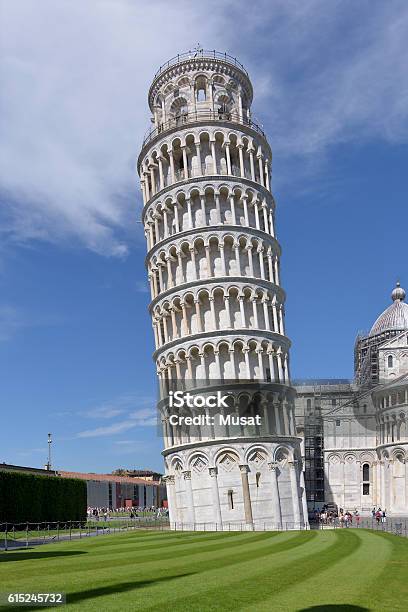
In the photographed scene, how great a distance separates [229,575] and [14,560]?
A: 949 centimetres

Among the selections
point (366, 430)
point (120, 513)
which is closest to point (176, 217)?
point (366, 430)

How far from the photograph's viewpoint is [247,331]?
54.3m

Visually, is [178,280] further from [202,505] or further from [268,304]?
[202,505]

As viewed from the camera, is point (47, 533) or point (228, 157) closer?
point (47, 533)

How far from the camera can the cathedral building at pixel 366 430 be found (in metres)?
83.2

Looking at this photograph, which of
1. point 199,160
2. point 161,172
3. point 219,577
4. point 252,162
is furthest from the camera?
point 252,162

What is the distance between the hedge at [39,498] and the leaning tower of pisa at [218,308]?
12610mm

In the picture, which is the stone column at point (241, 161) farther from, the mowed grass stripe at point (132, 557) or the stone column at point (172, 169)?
the mowed grass stripe at point (132, 557)

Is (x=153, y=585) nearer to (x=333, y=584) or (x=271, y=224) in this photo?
(x=333, y=584)

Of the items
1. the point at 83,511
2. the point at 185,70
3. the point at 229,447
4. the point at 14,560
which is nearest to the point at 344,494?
the point at 83,511

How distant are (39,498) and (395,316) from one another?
2639 inches

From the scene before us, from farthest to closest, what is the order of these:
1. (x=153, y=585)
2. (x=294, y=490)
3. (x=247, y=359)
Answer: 1. (x=247, y=359)
2. (x=294, y=490)
3. (x=153, y=585)

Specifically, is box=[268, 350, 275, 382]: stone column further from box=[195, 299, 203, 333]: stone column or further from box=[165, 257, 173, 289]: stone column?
box=[165, 257, 173, 289]: stone column

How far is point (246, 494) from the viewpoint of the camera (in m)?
50.5
